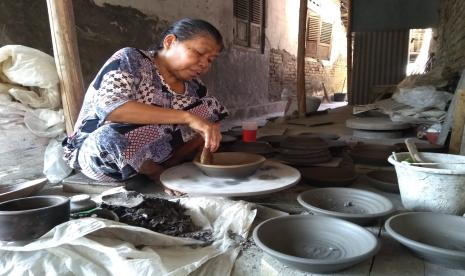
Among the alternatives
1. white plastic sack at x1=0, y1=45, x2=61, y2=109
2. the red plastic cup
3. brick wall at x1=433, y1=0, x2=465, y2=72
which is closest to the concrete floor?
white plastic sack at x1=0, y1=45, x2=61, y2=109

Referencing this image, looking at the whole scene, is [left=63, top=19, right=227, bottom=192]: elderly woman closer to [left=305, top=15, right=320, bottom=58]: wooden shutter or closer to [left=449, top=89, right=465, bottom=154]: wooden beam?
[left=449, top=89, right=465, bottom=154]: wooden beam

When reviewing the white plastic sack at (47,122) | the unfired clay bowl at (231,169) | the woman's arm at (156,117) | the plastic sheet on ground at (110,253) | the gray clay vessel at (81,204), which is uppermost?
the woman's arm at (156,117)

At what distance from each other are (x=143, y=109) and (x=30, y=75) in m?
1.13

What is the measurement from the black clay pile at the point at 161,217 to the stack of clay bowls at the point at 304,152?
1133 mm

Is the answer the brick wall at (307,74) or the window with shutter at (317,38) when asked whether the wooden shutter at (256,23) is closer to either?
the brick wall at (307,74)

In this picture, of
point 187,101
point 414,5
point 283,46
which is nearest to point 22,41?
point 187,101

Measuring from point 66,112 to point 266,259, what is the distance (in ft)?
6.35

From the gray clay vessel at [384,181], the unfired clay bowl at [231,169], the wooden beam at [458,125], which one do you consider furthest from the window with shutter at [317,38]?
the unfired clay bowl at [231,169]

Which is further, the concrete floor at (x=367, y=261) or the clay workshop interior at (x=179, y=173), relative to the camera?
the clay workshop interior at (x=179, y=173)

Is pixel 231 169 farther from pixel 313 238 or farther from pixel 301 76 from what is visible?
pixel 301 76

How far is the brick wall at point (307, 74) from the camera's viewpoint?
9367 millimetres

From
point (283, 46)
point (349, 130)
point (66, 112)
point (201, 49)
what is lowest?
point (349, 130)

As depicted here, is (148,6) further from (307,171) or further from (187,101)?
(307,171)

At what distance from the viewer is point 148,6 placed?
480 centimetres
